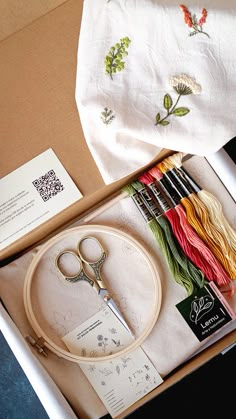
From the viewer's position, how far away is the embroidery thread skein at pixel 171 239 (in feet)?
2.62

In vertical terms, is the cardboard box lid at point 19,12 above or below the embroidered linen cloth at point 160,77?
above

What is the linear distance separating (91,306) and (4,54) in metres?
0.45

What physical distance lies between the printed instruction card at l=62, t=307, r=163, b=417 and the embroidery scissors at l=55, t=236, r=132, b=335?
0.04 feet

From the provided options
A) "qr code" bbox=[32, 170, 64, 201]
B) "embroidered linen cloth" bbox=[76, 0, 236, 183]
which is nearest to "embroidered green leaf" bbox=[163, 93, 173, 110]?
"embroidered linen cloth" bbox=[76, 0, 236, 183]

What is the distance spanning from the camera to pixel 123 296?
797mm

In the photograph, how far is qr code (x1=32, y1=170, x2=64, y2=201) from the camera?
760mm

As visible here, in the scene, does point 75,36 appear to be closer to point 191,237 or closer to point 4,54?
point 4,54

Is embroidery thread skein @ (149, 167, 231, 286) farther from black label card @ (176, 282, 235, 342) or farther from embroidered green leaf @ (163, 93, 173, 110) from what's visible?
embroidered green leaf @ (163, 93, 173, 110)

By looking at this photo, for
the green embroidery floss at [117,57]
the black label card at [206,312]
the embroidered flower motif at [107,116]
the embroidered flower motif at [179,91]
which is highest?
the green embroidery floss at [117,57]

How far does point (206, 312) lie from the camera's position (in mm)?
785

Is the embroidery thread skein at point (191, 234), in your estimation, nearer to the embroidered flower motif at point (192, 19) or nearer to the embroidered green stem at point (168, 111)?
the embroidered green stem at point (168, 111)

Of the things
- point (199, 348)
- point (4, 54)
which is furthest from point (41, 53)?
point (199, 348)

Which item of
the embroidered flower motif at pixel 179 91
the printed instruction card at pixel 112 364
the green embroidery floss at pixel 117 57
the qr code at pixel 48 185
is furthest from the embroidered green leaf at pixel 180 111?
the printed instruction card at pixel 112 364

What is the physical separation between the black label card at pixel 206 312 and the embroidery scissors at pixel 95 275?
108 mm
